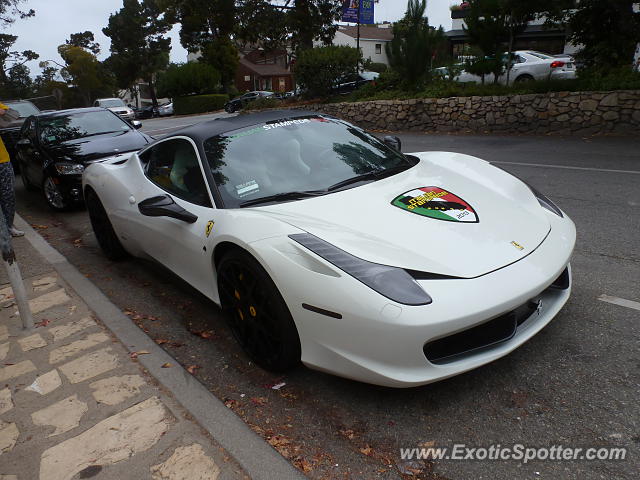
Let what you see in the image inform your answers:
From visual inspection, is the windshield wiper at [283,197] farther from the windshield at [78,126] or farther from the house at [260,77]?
the house at [260,77]

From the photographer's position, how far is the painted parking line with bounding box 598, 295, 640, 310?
316 cm

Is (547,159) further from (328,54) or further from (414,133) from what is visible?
(328,54)

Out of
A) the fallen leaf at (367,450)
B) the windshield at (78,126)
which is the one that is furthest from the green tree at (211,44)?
the fallen leaf at (367,450)

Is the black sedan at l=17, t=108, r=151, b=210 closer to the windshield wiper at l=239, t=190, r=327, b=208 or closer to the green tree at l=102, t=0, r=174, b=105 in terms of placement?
the windshield wiper at l=239, t=190, r=327, b=208

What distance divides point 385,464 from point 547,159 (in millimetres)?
7764

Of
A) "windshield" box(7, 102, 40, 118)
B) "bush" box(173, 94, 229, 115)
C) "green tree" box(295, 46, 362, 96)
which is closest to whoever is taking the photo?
"windshield" box(7, 102, 40, 118)

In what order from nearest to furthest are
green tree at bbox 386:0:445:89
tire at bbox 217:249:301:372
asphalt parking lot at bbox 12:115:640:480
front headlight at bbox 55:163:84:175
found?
asphalt parking lot at bbox 12:115:640:480 < tire at bbox 217:249:301:372 < front headlight at bbox 55:163:84:175 < green tree at bbox 386:0:445:89

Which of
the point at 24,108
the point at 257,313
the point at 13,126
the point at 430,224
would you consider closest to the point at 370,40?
the point at 24,108

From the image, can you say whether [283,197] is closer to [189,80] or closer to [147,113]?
[189,80]

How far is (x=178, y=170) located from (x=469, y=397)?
2466 millimetres

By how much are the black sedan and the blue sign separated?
14381mm

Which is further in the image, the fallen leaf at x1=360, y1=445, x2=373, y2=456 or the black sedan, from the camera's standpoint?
the black sedan

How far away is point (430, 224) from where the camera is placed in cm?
267

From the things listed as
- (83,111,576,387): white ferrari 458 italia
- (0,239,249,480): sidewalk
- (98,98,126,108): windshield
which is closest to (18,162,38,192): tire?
(83,111,576,387): white ferrari 458 italia
